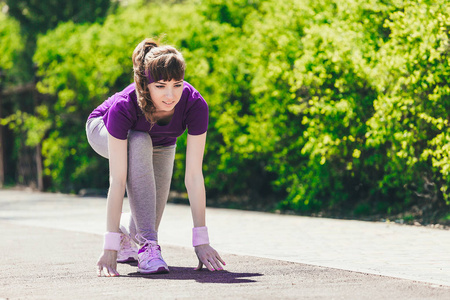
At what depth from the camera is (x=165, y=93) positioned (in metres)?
5.05

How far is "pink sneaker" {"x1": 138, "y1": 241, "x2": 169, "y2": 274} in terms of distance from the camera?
5.20 metres

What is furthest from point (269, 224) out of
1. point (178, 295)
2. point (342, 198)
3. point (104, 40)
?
point (104, 40)

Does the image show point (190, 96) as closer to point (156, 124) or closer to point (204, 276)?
point (156, 124)

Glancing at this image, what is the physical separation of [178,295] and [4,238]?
3894 millimetres

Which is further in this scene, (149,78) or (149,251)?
(149,251)

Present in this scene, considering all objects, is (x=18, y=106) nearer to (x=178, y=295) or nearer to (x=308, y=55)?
(x=308, y=55)

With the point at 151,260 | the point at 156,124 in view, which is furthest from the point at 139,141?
the point at 151,260

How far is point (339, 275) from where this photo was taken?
5.18m

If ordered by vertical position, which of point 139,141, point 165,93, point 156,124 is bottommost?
point 139,141

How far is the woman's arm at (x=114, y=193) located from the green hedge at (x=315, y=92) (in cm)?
388

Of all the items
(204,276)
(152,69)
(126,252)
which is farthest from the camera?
(126,252)

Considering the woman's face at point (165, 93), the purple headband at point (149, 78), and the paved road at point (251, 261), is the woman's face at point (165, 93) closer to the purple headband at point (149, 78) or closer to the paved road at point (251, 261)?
the purple headband at point (149, 78)

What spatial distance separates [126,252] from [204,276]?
90cm

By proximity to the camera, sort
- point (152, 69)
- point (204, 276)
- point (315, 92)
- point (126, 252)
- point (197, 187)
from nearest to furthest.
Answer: point (152, 69) < point (204, 276) < point (197, 187) < point (126, 252) < point (315, 92)
